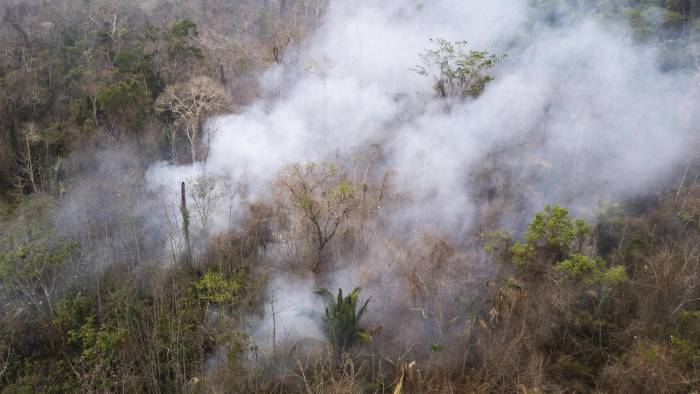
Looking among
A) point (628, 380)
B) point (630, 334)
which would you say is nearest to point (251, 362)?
point (628, 380)

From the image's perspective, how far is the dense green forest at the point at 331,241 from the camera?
41.2ft

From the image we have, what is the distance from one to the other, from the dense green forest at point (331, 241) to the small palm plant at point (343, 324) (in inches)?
2.6

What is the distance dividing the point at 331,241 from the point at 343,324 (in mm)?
4227

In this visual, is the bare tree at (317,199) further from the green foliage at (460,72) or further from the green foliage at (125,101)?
the green foliage at (125,101)

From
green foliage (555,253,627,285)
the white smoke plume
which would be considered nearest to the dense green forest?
green foliage (555,253,627,285)

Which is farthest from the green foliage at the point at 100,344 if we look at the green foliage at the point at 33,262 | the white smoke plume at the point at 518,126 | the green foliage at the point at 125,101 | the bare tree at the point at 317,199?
the green foliage at the point at 125,101

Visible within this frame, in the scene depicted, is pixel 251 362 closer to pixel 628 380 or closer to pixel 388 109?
pixel 628 380

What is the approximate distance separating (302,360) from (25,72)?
917 inches

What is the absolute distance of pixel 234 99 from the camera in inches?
976

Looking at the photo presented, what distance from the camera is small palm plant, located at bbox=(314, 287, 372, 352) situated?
13539mm

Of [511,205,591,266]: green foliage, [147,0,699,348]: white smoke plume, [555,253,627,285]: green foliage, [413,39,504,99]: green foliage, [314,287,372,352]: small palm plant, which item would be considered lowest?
[314,287,372,352]: small palm plant

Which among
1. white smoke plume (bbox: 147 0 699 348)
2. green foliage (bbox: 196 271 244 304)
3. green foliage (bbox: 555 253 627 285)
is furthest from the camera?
white smoke plume (bbox: 147 0 699 348)

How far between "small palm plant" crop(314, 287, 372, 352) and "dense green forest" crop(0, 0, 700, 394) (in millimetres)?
67

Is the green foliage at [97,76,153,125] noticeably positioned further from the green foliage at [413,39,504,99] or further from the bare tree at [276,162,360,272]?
the green foliage at [413,39,504,99]
